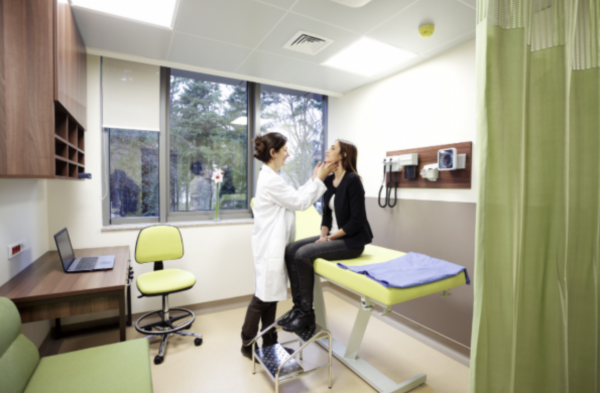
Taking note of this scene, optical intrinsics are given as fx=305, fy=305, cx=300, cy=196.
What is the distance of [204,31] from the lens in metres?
2.28

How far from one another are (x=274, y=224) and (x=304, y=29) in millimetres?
→ 1454

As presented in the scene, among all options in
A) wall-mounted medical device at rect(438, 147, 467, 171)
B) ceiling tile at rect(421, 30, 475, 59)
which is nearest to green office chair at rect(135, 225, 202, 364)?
wall-mounted medical device at rect(438, 147, 467, 171)

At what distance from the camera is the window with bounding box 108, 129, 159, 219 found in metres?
2.96

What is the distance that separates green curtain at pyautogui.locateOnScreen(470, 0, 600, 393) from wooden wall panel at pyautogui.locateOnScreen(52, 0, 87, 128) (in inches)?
78.0

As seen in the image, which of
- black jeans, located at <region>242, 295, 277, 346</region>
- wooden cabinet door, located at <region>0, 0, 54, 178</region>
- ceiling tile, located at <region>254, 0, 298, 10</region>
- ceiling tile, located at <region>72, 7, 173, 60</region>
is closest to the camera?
wooden cabinet door, located at <region>0, 0, 54, 178</region>

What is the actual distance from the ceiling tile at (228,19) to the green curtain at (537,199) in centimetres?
150

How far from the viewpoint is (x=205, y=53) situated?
2.66m

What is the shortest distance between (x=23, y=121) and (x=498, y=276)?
2.11m

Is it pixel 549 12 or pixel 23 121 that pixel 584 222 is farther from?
pixel 23 121

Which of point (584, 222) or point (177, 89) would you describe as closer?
point (584, 222)

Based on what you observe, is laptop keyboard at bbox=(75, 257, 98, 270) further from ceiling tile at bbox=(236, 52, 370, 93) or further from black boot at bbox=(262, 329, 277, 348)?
ceiling tile at bbox=(236, 52, 370, 93)

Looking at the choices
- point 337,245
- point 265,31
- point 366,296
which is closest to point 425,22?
point 265,31

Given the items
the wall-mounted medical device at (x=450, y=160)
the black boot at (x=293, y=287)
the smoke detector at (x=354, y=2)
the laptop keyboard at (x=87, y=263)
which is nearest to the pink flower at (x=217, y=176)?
the laptop keyboard at (x=87, y=263)

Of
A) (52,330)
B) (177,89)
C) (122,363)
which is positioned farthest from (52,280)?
(177,89)
